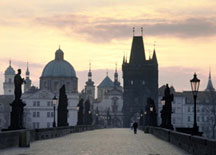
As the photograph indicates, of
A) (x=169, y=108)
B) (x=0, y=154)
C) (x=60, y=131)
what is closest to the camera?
(x=0, y=154)

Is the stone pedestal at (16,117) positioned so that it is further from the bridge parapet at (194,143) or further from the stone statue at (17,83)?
the bridge parapet at (194,143)

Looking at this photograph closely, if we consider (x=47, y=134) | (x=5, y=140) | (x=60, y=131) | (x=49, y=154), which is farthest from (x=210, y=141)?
(x=60, y=131)

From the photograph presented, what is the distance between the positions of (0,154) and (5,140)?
14.4ft

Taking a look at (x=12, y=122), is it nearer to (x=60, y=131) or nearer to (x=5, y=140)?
(x=5, y=140)

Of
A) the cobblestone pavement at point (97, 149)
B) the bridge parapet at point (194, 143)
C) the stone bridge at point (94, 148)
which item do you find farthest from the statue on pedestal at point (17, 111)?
the bridge parapet at point (194, 143)

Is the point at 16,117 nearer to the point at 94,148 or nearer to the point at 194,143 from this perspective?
the point at 94,148

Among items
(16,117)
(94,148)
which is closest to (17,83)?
(16,117)

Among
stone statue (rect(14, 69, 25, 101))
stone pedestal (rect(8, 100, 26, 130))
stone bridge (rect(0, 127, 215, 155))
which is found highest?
stone statue (rect(14, 69, 25, 101))

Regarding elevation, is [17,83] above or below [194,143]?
above

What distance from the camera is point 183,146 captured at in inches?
1235

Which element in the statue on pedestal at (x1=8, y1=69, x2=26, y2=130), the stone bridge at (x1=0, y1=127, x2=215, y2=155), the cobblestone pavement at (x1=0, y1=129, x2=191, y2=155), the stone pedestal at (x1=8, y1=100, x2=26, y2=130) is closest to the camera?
the cobblestone pavement at (x1=0, y1=129, x2=191, y2=155)

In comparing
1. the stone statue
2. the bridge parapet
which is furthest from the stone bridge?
the stone statue

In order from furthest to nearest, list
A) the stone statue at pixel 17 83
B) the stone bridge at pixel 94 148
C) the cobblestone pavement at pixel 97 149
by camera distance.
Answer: the stone statue at pixel 17 83
the stone bridge at pixel 94 148
the cobblestone pavement at pixel 97 149

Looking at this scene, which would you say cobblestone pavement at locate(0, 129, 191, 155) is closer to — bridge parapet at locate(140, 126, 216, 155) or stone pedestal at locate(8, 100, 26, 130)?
bridge parapet at locate(140, 126, 216, 155)
